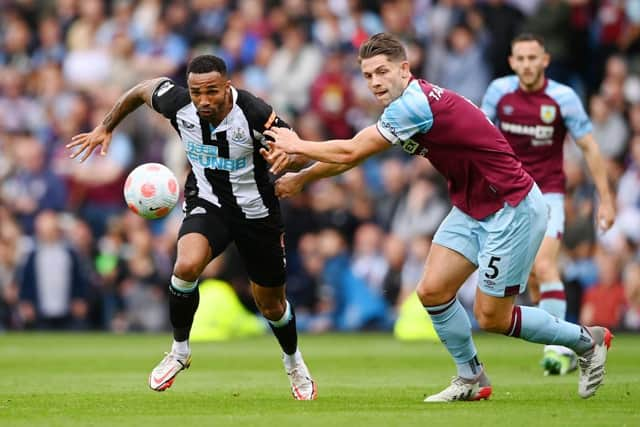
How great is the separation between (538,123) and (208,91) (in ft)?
12.8

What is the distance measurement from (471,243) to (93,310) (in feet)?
38.0

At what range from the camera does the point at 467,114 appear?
29.3 ft

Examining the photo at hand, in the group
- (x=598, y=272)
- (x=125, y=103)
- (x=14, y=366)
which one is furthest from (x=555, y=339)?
(x=598, y=272)

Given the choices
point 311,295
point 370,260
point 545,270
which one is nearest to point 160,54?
point 311,295

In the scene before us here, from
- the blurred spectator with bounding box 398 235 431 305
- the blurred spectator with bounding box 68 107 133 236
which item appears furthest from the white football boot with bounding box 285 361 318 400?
the blurred spectator with bounding box 68 107 133 236

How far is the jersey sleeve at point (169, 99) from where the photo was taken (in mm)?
9906

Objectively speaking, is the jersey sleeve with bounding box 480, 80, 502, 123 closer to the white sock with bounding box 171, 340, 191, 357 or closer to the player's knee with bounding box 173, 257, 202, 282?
the player's knee with bounding box 173, 257, 202, 282

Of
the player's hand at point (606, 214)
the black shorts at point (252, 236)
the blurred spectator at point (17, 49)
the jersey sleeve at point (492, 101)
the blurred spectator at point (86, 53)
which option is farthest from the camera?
the blurred spectator at point (17, 49)

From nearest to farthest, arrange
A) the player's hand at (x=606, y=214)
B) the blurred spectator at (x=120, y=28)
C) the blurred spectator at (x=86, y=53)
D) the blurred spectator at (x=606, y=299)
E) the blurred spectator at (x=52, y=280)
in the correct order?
the player's hand at (x=606, y=214) < the blurred spectator at (x=606, y=299) < the blurred spectator at (x=52, y=280) < the blurred spectator at (x=86, y=53) < the blurred spectator at (x=120, y=28)

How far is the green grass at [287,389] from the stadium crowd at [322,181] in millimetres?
2077

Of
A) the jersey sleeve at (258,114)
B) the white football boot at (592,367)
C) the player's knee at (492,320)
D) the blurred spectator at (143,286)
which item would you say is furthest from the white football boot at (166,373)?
the blurred spectator at (143,286)

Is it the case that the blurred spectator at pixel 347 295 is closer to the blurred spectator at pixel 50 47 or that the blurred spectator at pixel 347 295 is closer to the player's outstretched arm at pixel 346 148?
the blurred spectator at pixel 50 47

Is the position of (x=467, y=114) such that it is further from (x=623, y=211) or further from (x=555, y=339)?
(x=623, y=211)

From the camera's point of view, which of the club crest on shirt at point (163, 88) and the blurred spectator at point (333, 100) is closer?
the club crest on shirt at point (163, 88)
